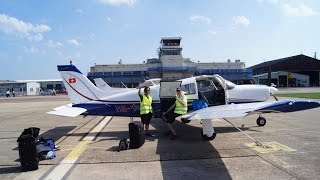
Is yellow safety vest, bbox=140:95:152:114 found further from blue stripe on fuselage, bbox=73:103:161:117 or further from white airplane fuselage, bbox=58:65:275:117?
blue stripe on fuselage, bbox=73:103:161:117

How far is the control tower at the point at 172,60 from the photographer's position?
313 ft

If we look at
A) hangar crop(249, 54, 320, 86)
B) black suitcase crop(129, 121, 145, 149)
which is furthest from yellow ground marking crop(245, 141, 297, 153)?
hangar crop(249, 54, 320, 86)

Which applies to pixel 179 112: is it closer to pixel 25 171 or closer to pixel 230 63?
pixel 25 171

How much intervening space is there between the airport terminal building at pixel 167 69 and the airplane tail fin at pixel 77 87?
80.4 meters

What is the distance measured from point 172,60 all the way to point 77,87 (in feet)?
270

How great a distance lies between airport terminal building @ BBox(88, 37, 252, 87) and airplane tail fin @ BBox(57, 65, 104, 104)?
3164 inches

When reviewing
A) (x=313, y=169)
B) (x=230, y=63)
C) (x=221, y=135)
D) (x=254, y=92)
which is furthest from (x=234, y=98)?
(x=230, y=63)

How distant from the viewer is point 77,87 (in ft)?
44.5

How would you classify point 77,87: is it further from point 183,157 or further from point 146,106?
point 183,157

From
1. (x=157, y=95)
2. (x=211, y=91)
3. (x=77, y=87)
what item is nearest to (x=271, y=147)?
(x=211, y=91)

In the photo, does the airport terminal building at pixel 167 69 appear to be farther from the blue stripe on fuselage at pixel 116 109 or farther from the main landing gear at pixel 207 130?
the main landing gear at pixel 207 130

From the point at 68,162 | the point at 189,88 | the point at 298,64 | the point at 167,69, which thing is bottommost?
the point at 68,162

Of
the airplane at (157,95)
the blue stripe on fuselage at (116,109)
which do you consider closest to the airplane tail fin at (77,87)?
the airplane at (157,95)

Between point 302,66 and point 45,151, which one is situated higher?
point 302,66
